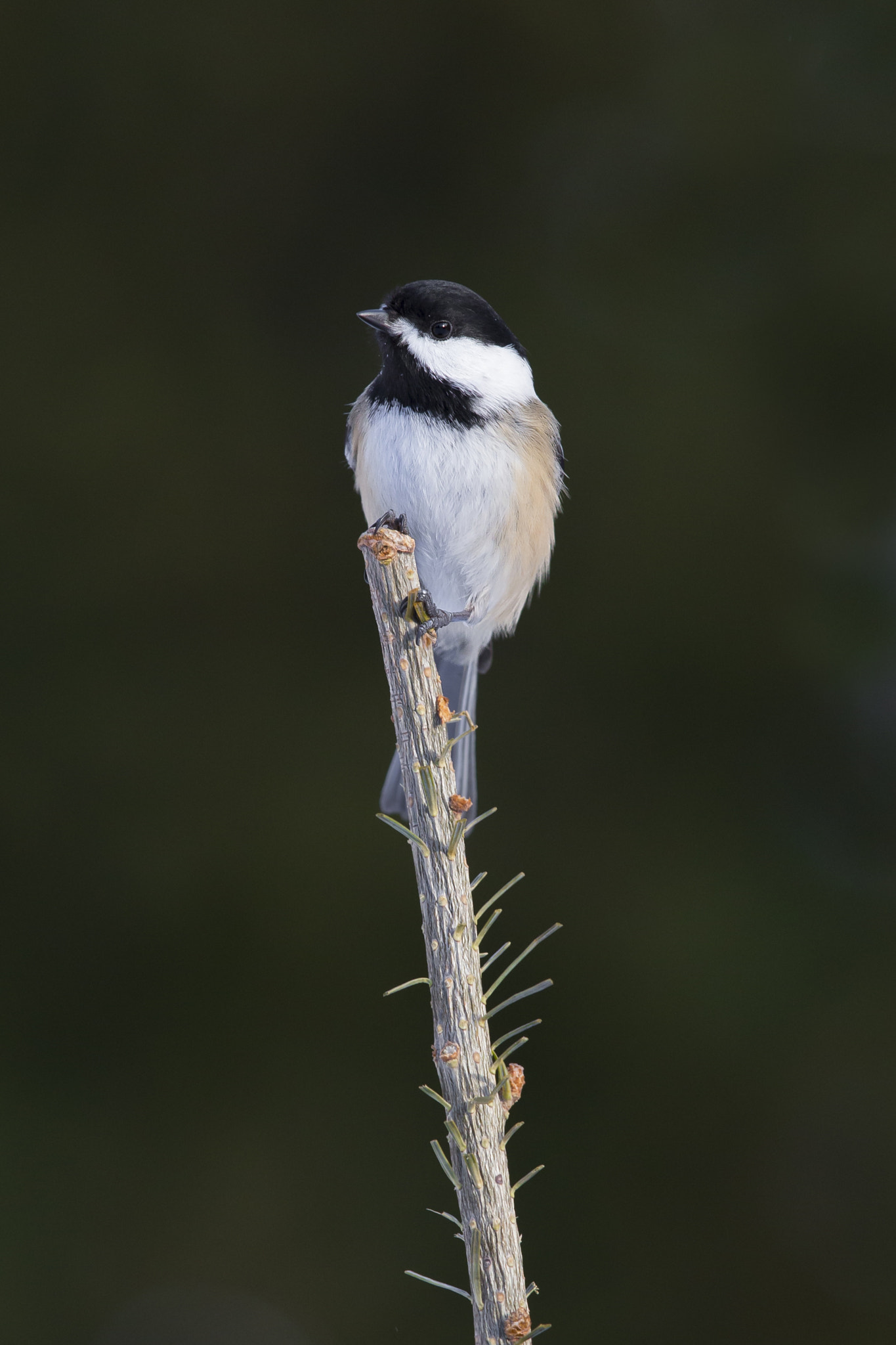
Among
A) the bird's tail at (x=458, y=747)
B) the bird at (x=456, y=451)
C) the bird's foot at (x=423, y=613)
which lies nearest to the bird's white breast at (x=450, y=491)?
the bird at (x=456, y=451)

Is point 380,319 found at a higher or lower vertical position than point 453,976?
higher

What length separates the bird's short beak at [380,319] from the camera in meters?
1.00

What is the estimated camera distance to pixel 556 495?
1214mm

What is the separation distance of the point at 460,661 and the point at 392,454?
12.8 inches

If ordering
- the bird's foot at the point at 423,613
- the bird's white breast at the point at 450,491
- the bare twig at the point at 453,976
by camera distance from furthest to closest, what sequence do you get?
the bird's white breast at the point at 450,491 → the bird's foot at the point at 423,613 → the bare twig at the point at 453,976

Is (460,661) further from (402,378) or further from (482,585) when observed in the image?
(402,378)

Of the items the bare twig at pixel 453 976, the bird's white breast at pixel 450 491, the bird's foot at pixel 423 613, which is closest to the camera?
Result: the bare twig at pixel 453 976

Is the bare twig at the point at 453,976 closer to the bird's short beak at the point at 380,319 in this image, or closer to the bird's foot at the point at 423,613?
the bird's foot at the point at 423,613

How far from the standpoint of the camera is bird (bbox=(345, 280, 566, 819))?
982 millimetres

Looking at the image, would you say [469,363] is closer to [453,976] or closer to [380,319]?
[380,319]

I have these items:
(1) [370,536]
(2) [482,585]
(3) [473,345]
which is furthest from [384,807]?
(3) [473,345]

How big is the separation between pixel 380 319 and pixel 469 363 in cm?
10

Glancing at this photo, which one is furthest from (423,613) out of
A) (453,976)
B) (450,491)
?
(450,491)

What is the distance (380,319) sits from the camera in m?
1.01
